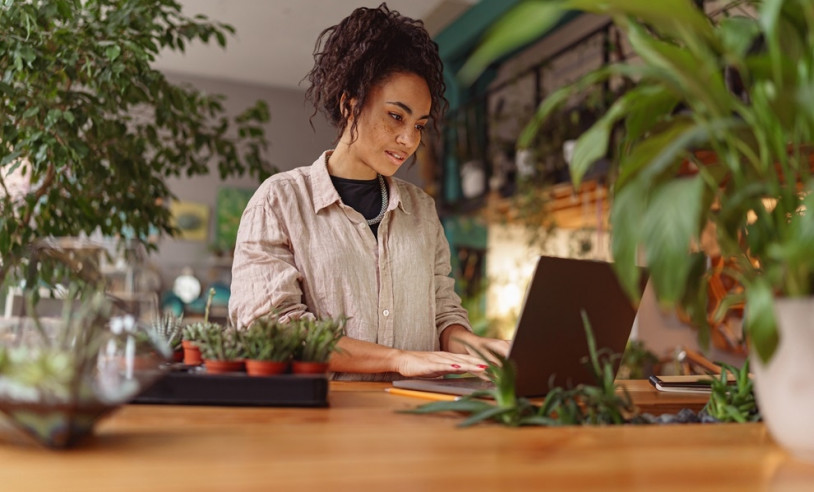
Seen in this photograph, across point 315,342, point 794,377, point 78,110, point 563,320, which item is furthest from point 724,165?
point 78,110

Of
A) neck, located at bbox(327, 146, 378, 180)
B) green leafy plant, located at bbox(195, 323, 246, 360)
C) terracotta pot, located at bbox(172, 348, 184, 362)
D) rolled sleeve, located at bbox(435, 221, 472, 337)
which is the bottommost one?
terracotta pot, located at bbox(172, 348, 184, 362)

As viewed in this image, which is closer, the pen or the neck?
the pen

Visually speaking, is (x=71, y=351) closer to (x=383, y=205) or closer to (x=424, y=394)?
(x=424, y=394)

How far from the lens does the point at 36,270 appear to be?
87 centimetres

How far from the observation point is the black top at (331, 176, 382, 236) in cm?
212

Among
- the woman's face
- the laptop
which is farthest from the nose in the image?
the laptop

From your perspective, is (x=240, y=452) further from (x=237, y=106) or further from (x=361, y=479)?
(x=237, y=106)

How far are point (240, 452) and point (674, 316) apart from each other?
19.4 feet

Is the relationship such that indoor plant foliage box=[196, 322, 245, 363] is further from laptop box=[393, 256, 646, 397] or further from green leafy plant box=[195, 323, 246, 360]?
laptop box=[393, 256, 646, 397]

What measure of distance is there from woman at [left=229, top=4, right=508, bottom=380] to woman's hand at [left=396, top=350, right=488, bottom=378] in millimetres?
196

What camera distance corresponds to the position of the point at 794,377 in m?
0.85

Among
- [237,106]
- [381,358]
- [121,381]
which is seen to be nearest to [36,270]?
[121,381]

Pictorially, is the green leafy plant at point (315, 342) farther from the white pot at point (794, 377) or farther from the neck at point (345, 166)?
the neck at point (345, 166)

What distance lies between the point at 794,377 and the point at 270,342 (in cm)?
69
